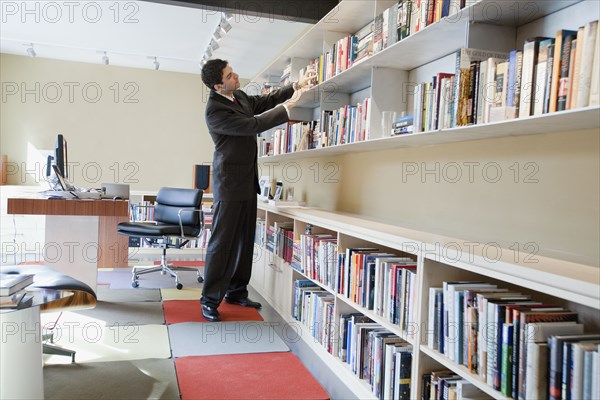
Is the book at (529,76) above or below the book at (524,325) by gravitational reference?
above

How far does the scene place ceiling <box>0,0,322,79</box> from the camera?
15.1ft

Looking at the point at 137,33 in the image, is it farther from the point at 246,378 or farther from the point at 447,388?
the point at 447,388

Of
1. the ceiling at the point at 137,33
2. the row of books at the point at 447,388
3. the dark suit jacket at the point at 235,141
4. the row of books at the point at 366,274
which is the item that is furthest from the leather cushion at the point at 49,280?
the ceiling at the point at 137,33

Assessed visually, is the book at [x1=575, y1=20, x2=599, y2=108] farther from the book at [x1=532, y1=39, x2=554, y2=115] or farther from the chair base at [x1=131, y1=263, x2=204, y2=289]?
the chair base at [x1=131, y1=263, x2=204, y2=289]

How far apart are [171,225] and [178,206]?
0.23 metres

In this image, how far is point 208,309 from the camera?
10.9 feet

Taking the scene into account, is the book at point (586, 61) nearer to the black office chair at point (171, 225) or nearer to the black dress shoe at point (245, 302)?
the black dress shoe at point (245, 302)

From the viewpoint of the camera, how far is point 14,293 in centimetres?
175

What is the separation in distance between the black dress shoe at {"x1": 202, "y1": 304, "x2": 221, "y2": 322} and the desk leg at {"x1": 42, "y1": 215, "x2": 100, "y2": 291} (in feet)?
2.76

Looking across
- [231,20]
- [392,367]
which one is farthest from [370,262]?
[231,20]

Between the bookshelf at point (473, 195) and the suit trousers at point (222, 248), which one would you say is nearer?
the bookshelf at point (473, 195)

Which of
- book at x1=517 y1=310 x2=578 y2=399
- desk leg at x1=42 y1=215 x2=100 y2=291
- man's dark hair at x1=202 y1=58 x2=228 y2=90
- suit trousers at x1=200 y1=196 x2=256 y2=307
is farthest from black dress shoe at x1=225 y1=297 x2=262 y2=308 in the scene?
book at x1=517 y1=310 x2=578 y2=399

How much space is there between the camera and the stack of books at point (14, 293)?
171 cm

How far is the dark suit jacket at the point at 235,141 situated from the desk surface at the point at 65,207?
70 centimetres
